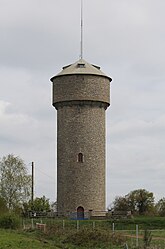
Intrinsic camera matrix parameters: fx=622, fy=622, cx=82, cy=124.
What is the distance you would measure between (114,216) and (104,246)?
81.9 ft

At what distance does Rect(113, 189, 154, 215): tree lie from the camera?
219 ft

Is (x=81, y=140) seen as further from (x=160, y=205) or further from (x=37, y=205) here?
(x=160, y=205)

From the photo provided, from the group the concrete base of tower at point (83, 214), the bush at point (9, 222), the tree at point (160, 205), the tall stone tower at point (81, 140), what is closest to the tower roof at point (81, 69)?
the tall stone tower at point (81, 140)

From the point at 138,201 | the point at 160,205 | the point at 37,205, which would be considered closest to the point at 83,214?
the point at 37,205

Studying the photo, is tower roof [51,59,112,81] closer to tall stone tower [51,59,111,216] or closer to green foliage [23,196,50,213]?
tall stone tower [51,59,111,216]

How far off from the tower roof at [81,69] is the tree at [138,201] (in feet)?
65.1

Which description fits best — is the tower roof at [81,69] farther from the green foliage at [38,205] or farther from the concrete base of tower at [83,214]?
the green foliage at [38,205]

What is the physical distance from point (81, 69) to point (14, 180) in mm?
13144

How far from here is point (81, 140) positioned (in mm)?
48781

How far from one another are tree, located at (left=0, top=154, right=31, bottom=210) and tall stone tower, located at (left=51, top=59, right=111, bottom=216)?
25.1 ft

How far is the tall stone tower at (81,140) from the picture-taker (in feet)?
160

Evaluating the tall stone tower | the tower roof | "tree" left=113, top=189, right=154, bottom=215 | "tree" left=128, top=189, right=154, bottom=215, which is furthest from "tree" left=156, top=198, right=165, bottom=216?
the tower roof

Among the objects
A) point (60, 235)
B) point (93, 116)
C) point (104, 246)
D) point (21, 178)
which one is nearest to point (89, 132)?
point (93, 116)

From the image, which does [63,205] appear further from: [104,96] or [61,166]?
[104,96]
